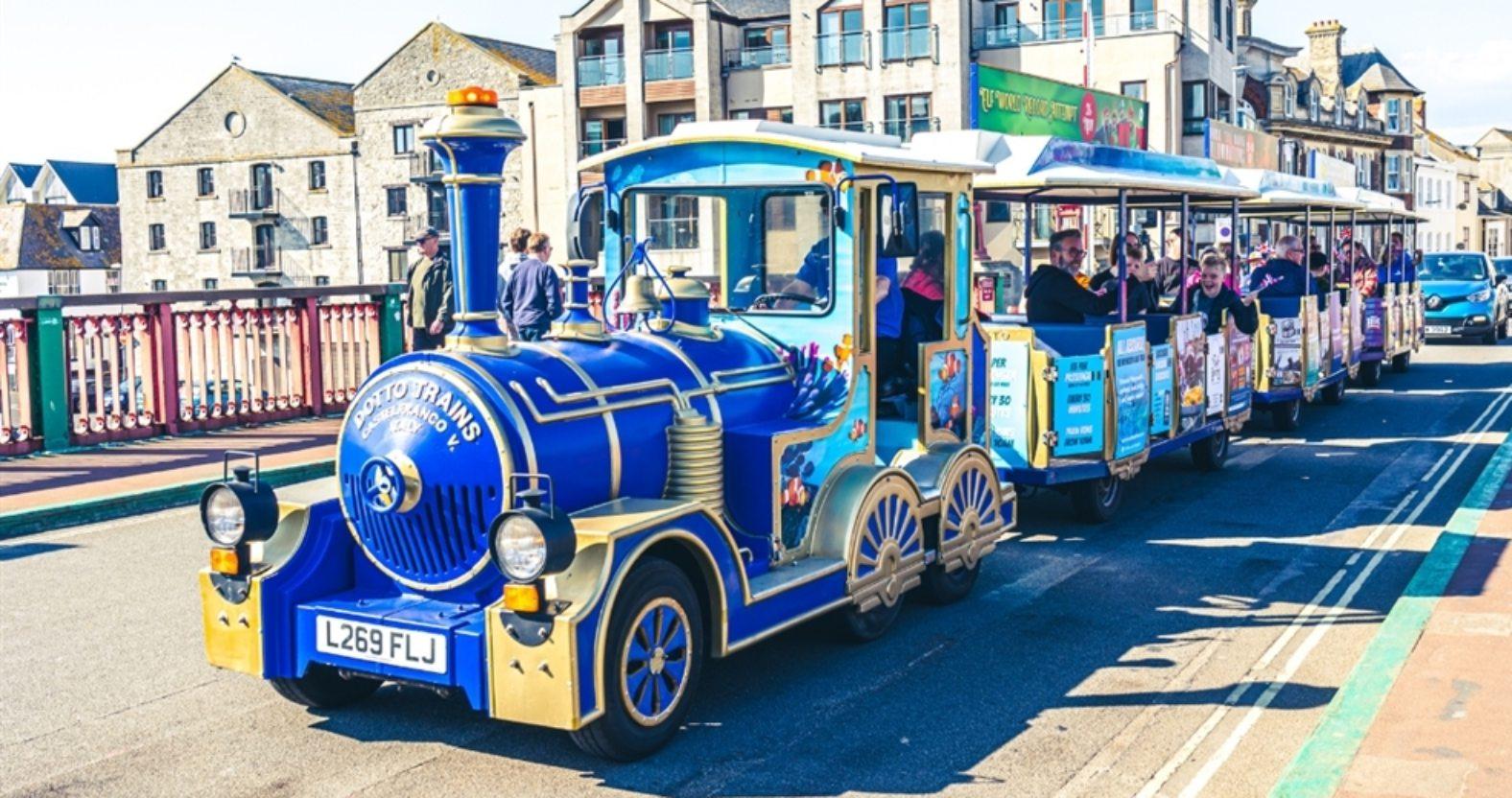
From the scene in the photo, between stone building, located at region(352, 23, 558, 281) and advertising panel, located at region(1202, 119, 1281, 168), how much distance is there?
1275 inches

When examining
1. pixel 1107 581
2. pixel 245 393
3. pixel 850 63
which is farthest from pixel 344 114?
pixel 1107 581

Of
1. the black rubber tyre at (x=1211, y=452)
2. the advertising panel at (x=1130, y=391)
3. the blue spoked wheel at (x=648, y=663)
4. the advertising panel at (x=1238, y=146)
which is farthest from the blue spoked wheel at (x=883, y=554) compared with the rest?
the advertising panel at (x=1238, y=146)

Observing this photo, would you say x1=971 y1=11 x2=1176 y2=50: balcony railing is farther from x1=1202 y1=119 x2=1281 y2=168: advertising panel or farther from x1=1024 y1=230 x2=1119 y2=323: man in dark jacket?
x1=1024 y1=230 x2=1119 y2=323: man in dark jacket

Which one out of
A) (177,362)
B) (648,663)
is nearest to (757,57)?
(177,362)

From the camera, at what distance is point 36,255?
84500 millimetres

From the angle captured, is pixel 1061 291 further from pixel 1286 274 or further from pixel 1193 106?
pixel 1193 106

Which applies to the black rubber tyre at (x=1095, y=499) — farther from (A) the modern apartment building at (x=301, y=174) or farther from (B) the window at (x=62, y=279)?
(B) the window at (x=62, y=279)

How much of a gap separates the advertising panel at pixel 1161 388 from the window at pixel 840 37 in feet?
146

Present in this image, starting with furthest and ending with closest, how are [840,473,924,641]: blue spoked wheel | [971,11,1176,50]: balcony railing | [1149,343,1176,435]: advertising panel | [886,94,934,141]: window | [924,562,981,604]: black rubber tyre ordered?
[886,94,934,141]: window → [971,11,1176,50]: balcony railing → [1149,343,1176,435]: advertising panel → [924,562,981,604]: black rubber tyre → [840,473,924,641]: blue spoked wheel

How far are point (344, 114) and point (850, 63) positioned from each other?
2866 centimetres

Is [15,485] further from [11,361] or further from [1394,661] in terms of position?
[1394,661]

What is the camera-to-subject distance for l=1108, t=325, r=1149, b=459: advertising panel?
10.7m

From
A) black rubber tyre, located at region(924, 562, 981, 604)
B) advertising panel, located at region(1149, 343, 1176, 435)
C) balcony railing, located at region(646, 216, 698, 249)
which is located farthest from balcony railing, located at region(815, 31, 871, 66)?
black rubber tyre, located at region(924, 562, 981, 604)

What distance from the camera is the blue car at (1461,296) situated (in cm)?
2895
